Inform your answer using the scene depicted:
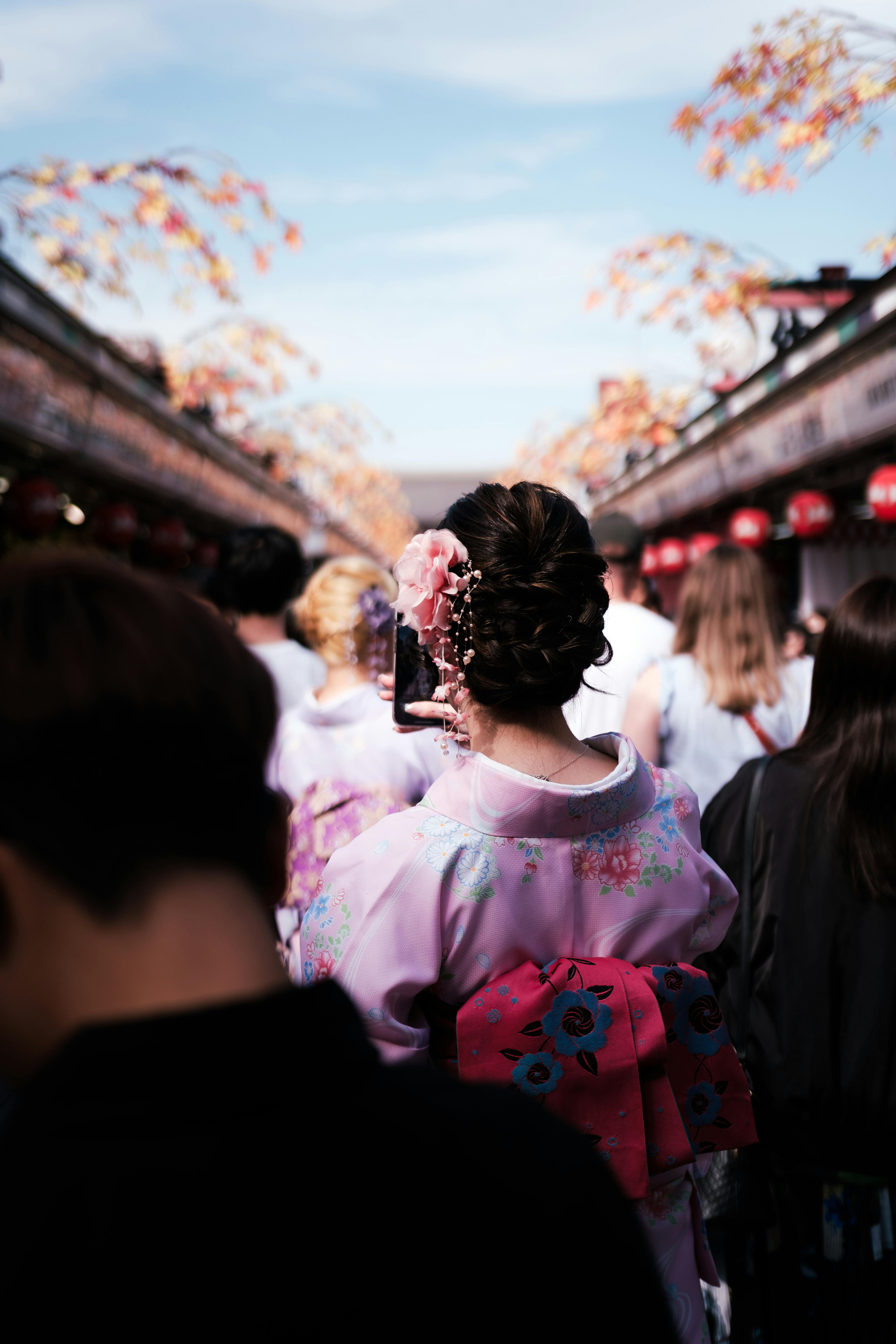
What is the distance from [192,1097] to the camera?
24.3 inches

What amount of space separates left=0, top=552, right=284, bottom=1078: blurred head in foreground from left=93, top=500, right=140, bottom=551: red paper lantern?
801 cm

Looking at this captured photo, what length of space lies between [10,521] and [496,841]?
5839 mm

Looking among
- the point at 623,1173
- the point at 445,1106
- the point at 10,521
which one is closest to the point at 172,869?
the point at 445,1106

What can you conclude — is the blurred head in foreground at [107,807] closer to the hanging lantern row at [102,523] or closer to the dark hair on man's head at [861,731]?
the dark hair on man's head at [861,731]

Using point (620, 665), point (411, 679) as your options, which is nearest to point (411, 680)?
point (411, 679)

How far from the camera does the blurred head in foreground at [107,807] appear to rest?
2.15 feet

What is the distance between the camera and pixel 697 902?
157 cm

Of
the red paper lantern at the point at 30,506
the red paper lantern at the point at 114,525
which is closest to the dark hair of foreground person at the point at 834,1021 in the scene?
the red paper lantern at the point at 30,506

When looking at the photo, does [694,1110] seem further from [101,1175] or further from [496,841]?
[101,1175]

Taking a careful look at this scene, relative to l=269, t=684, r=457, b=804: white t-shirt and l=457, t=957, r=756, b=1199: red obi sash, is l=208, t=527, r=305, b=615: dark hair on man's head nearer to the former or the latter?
l=269, t=684, r=457, b=804: white t-shirt

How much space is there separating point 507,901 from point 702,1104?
1.49 feet

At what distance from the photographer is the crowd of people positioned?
62 cm

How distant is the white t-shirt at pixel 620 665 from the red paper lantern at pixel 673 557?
27.3ft

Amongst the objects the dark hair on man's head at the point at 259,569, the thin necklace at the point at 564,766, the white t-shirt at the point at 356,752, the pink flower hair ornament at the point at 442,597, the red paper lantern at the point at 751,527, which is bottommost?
the white t-shirt at the point at 356,752
